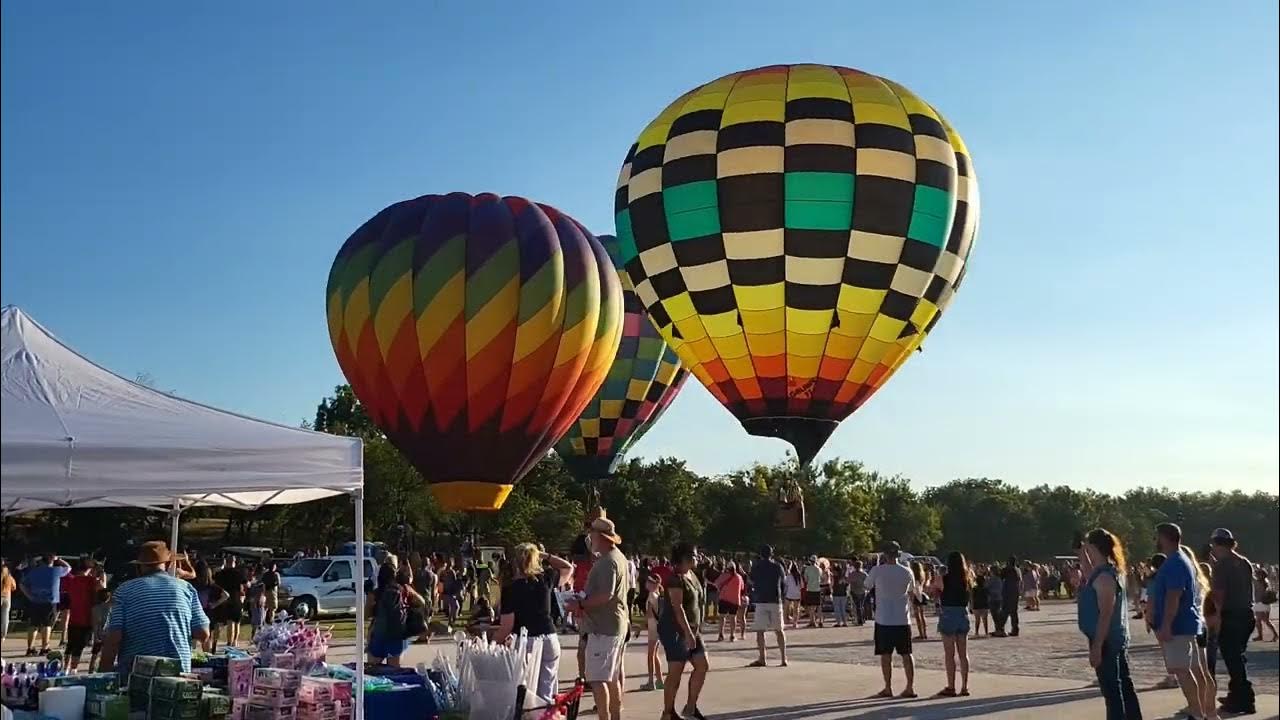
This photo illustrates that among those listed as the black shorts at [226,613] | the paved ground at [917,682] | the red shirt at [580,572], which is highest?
the red shirt at [580,572]

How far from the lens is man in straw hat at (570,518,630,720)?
7.91 m

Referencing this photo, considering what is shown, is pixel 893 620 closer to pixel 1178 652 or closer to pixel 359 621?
pixel 1178 652

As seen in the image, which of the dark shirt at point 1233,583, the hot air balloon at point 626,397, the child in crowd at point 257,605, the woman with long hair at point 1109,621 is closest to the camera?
the woman with long hair at point 1109,621

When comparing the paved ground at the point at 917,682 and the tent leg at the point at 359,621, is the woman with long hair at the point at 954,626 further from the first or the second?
the tent leg at the point at 359,621

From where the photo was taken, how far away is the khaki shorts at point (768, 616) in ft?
43.0

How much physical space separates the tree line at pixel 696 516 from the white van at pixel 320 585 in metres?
2.21

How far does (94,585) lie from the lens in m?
13.3

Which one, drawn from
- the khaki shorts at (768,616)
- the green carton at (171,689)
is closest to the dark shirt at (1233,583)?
the khaki shorts at (768,616)

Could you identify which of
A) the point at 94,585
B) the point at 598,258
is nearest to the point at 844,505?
the point at 598,258

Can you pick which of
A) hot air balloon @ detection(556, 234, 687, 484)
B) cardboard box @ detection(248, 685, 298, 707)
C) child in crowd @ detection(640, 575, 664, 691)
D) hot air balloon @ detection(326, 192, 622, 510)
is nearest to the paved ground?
child in crowd @ detection(640, 575, 664, 691)

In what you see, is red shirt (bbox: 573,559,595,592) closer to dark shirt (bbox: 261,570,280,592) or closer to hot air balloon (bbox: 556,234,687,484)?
dark shirt (bbox: 261,570,280,592)

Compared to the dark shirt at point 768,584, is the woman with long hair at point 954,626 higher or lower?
lower

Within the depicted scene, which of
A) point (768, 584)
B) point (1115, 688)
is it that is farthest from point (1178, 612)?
point (768, 584)

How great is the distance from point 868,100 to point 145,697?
13.6m
